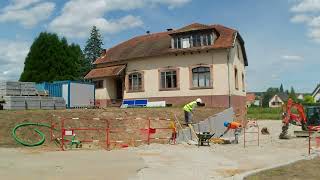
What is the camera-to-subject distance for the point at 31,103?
1188 inches

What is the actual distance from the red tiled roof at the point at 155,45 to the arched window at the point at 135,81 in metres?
1.84

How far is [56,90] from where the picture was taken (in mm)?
37625

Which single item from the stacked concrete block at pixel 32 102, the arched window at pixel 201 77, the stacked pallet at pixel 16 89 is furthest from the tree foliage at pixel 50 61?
the stacked concrete block at pixel 32 102

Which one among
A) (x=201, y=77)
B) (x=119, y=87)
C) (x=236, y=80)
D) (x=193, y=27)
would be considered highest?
(x=193, y=27)

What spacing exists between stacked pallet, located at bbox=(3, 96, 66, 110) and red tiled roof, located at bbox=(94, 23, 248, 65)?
1346cm

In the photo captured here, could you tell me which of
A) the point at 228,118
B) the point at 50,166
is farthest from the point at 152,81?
the point at 50,166

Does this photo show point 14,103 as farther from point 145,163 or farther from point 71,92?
point 145,163

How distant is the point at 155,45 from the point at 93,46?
47.3m

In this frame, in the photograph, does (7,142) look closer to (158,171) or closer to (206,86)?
(158,171)

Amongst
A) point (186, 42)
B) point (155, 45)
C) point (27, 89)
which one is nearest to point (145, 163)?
point (27, 89)

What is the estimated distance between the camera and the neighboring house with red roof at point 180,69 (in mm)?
39875

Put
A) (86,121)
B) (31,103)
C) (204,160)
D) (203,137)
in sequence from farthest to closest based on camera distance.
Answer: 1. (31,103)
2. (86,121)
3. (203,137)
4. (204,160)

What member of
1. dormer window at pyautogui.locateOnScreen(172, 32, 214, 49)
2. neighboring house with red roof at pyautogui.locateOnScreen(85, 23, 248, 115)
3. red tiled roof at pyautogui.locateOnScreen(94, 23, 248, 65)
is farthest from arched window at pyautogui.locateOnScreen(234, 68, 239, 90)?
dormer window at pyautogui.locateOnScreen(172, 32, 214, 49)

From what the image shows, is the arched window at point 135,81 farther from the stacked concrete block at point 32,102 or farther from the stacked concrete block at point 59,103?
the stacked concrete block at point 32,102
